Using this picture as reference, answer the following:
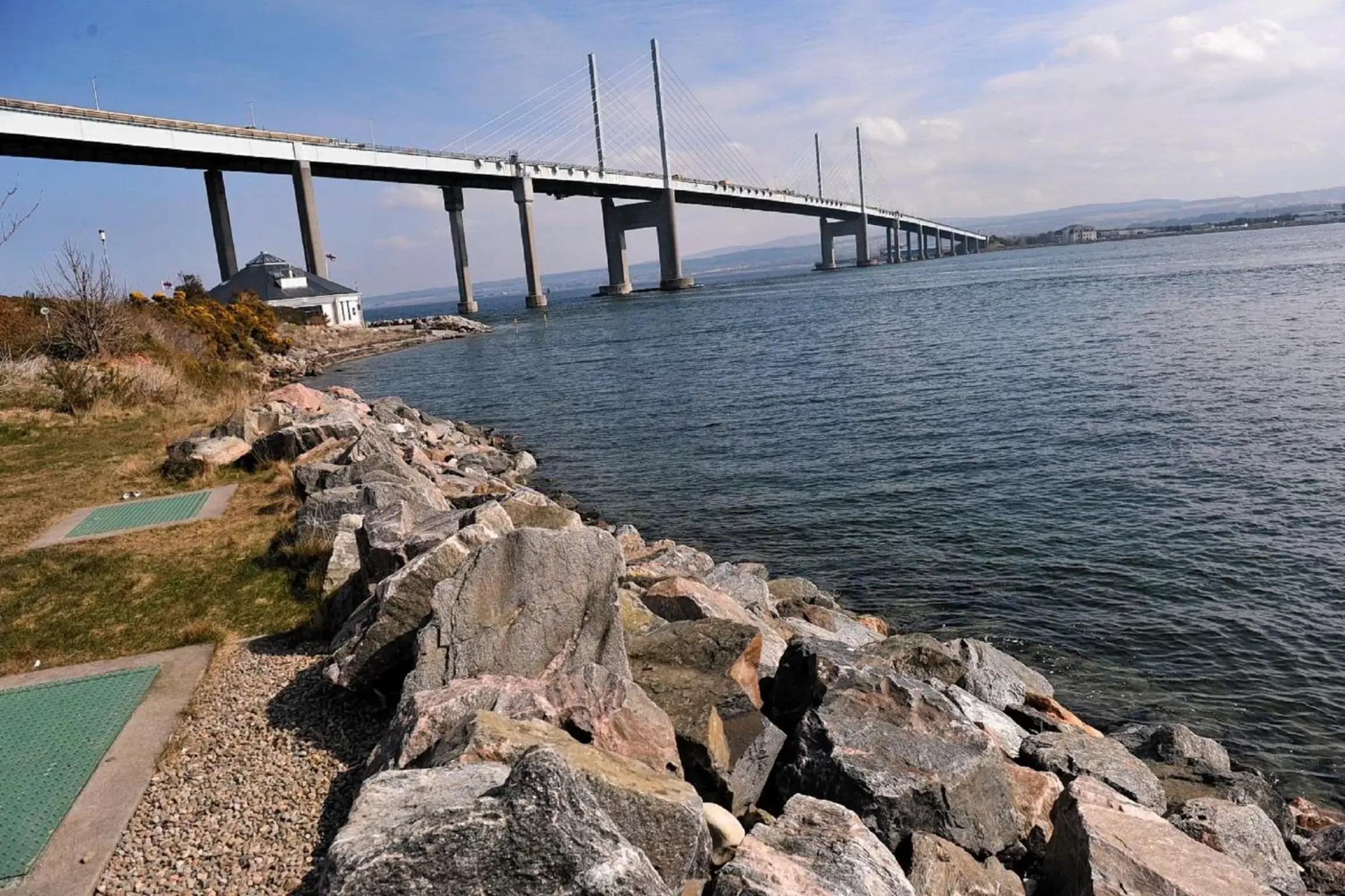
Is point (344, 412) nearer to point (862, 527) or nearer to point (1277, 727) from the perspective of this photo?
point (862, 527)

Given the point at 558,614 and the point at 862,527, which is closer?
the point at 558,614

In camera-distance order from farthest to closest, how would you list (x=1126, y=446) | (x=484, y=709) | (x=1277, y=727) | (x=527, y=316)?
(x=527, y=316)
(x=1126, y=446)
(x=1277, y=727)
(x=484, y=709)

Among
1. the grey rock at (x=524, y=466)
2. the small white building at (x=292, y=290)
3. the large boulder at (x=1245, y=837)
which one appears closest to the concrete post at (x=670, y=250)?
the small white building at (x=292, y=290)

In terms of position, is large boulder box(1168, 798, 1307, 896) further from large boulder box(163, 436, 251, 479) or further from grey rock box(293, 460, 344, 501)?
large boulder box(163, 436, 251, 479)

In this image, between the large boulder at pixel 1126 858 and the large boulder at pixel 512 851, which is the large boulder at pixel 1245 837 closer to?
the large boulder at pixel 1126 858

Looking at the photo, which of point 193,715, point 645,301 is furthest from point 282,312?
point 193,715

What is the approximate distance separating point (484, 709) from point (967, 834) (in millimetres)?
2708

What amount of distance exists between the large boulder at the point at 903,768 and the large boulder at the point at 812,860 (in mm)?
621

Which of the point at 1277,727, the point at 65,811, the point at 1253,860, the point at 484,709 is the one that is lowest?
the point at 1277,727

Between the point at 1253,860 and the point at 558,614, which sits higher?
the point at 558,614

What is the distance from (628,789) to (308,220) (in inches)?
2885

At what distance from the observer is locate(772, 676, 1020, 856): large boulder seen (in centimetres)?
480

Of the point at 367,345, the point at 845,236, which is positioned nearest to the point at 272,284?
the point at 367,345

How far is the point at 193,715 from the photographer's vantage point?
5.63 metres
